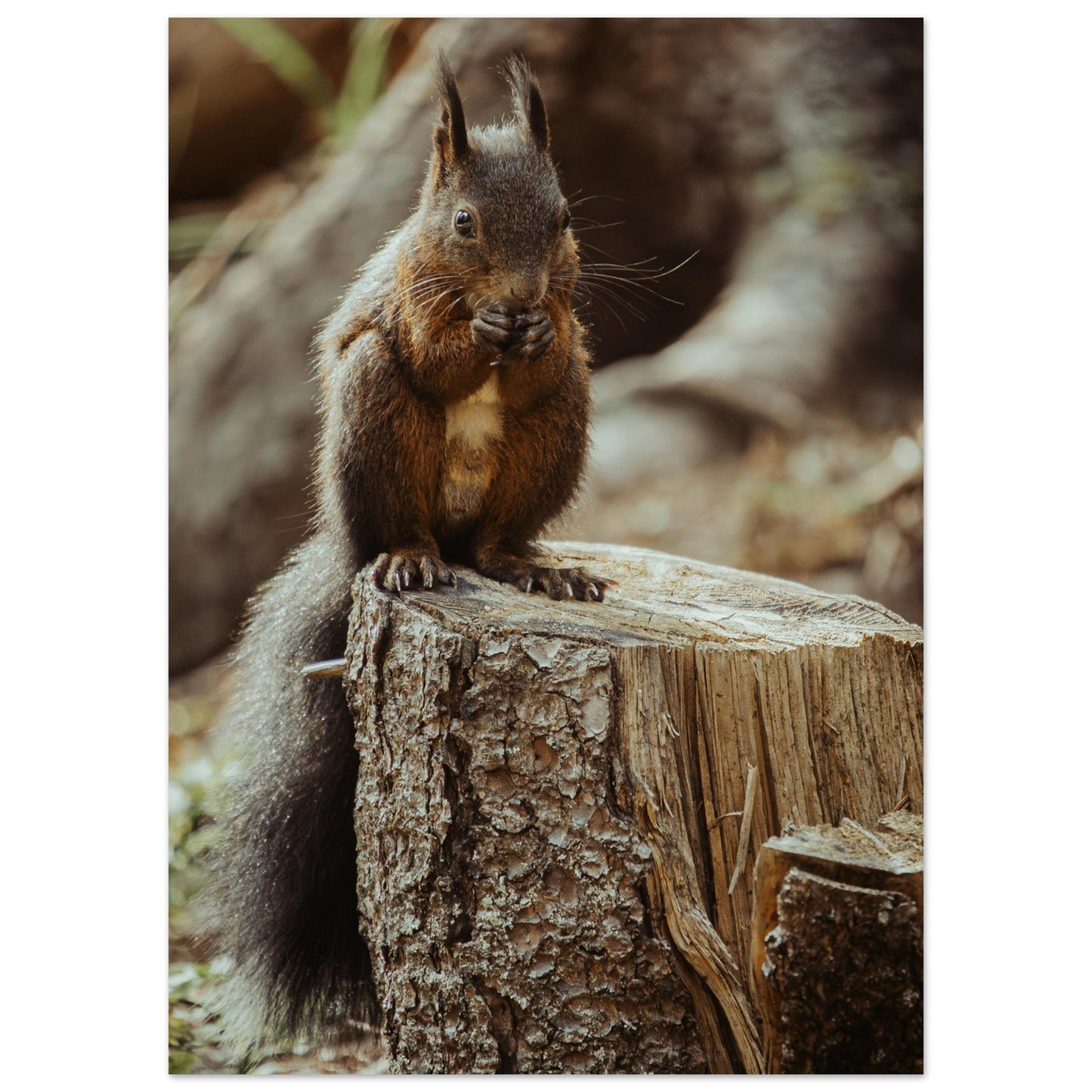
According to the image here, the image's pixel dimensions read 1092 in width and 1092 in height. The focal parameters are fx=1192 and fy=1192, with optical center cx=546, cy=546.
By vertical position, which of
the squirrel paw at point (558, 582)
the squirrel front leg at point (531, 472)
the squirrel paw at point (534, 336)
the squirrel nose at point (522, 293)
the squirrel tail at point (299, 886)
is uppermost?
the squirrel nose at point (522, 293)

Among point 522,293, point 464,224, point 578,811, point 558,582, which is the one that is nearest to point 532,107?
point 464,224

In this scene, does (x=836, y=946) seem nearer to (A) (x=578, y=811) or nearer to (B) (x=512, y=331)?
(A) (x=578, y=811)

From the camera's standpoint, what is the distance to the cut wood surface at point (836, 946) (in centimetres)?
178

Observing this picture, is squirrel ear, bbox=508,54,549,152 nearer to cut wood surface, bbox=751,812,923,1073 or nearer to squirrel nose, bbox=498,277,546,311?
squirrel nose, bbox=498,277,546,311

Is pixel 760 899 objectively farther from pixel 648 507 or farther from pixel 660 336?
pixel 648 507

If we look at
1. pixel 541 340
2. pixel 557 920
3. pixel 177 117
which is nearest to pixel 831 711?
pixel 557 920

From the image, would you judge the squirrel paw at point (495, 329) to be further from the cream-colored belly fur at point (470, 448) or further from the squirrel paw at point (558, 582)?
the squirrel paw at point (558, 582)

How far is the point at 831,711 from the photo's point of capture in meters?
2.02

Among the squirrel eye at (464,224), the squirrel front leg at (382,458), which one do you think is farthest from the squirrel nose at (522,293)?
the squirrel front leg at (382,458)

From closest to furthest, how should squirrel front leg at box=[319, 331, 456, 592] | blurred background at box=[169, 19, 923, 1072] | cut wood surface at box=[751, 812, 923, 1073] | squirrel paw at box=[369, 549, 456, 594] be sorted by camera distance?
cut wood surface at box=[751, 812, 923, 1073] → squirrel paw at box=[369, 549, 456, 594] → squirrel front leg at box=[319, 331, 456, 592] → blurred background at box=[169, 19, 923, 1072]

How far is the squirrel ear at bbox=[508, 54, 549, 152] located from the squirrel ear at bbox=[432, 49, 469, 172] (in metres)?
0.12

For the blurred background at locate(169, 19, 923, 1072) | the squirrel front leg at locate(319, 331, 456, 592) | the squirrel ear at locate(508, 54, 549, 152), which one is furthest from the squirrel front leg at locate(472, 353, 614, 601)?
the squirrel ear at locate(508, 54, 549, 152)

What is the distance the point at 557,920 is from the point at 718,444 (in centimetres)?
154

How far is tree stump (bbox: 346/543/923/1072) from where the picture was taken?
186 centimetres
